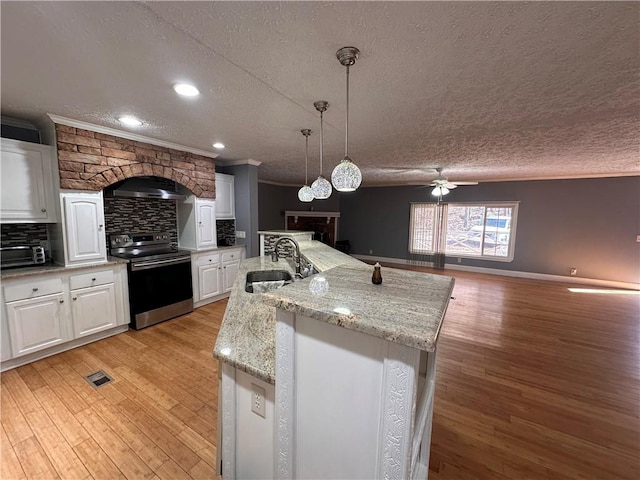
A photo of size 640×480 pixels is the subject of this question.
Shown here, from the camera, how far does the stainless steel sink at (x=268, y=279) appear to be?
2.28 m

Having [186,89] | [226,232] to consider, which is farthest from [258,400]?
[226,232]

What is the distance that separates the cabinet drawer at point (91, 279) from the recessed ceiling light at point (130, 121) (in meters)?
1.61

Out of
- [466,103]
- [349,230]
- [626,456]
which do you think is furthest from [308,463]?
[349,230]

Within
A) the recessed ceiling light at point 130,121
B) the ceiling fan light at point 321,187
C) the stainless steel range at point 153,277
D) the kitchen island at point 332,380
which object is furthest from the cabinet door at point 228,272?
the kitchen island at point 332,380

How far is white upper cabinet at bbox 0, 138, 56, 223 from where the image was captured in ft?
7.92

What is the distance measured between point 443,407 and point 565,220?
238 inches

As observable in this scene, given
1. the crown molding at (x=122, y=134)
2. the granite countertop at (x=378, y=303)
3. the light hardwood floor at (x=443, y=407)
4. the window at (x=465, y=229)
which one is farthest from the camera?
the window at (x=465, y=229)

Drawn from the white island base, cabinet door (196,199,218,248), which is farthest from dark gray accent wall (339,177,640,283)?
the white island base

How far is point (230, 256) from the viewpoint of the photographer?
4363 millimetres

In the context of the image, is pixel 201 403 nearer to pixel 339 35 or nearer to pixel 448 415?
pixel 448 415

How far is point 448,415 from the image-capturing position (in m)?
2.02

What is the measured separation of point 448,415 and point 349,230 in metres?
7.00

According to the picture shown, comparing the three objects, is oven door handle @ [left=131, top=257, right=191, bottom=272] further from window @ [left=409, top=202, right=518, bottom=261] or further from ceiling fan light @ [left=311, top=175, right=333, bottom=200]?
window @ [left=409, top=202, right=518, bottom=261]

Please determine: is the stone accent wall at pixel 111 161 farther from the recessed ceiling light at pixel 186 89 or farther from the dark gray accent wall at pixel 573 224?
the dark gray accent wall at pixel 573 224
